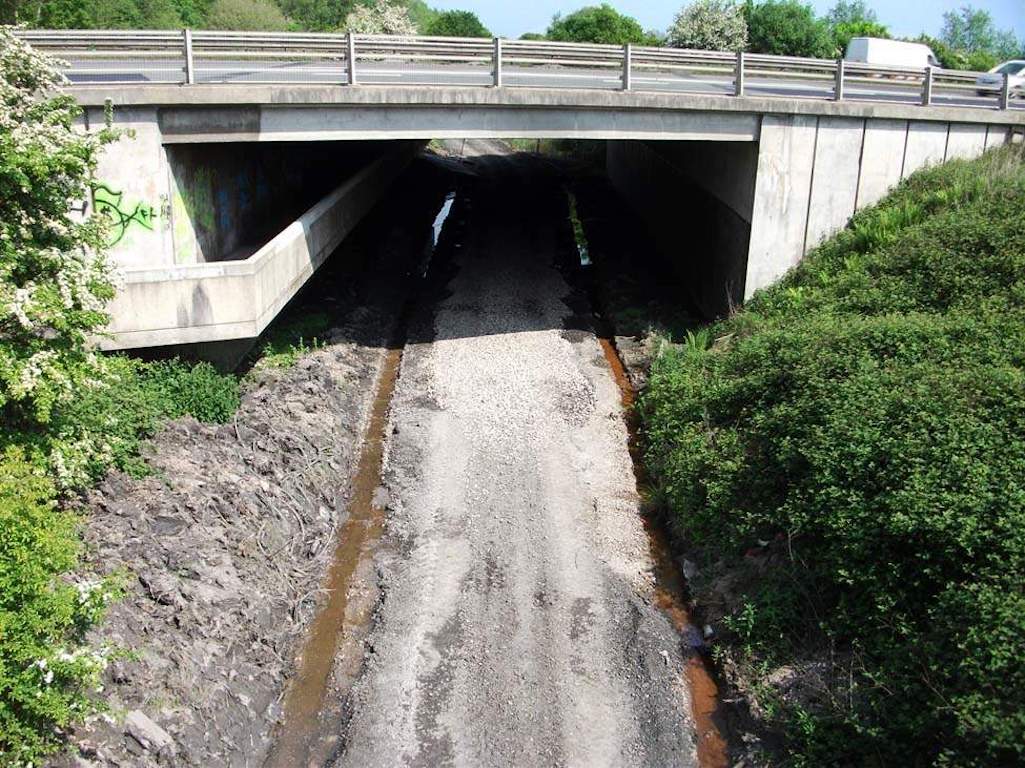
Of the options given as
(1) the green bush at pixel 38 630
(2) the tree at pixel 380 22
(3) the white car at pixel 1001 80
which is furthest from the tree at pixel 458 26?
(1) the green bush at pixel 38 630

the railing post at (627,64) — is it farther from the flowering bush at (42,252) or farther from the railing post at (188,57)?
the flowering bush at (42,252)

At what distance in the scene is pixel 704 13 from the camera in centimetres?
5156

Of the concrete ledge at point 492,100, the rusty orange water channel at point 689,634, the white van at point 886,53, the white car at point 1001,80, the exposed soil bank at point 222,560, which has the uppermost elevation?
the white van at point 886,53

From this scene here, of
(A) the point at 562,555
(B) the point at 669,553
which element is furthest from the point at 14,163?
(B) the point at 669,553

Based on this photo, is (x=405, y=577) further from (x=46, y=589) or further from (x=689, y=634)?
(x=46, y=589)

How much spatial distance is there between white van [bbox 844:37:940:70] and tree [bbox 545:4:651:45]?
56.7ft

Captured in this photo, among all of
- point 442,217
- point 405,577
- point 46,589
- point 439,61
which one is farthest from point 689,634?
point 442,217

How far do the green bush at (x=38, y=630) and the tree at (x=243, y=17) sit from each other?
181 feet

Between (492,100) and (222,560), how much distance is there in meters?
12.0

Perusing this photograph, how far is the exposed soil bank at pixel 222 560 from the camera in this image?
38.5ft

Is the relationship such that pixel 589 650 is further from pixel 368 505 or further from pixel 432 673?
pixel 368 505

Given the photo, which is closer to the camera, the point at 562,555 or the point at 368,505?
the point at 562,555

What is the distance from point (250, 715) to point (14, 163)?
7.92 m

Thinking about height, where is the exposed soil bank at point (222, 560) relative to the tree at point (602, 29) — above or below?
below
